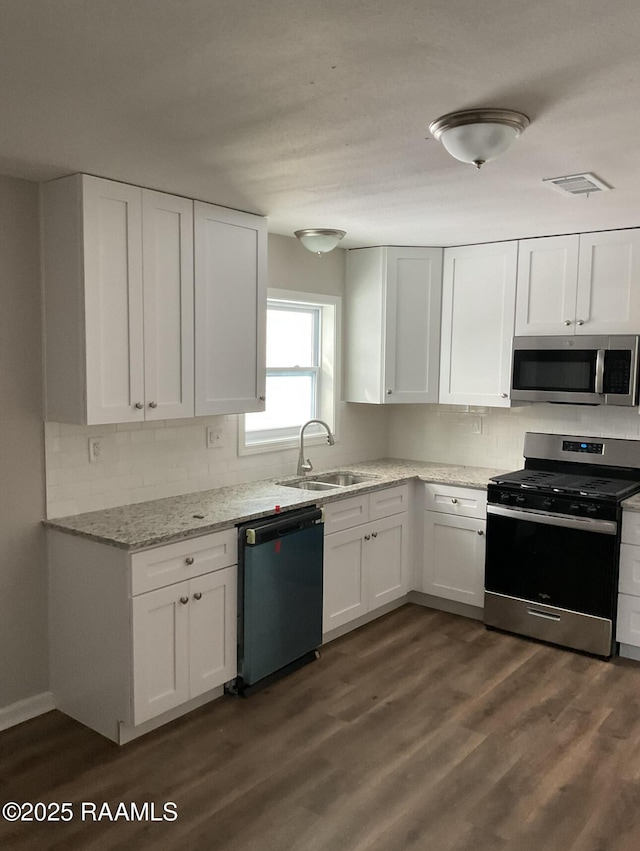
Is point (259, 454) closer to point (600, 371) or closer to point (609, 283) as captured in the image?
point (600, 371)

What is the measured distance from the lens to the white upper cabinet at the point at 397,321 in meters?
4.51

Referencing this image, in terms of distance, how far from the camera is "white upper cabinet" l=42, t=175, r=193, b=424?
2.88 m

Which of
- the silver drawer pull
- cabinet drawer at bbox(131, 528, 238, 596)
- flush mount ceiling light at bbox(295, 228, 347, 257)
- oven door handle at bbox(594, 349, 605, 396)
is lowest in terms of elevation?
the silver drawer pull

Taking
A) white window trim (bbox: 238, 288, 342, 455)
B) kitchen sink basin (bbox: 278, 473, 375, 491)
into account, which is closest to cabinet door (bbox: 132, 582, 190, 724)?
kitchen sink basin (bbox: 278, 473, 375, 491)

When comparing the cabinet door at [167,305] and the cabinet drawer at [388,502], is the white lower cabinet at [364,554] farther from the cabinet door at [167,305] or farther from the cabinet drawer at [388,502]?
the cabinet door at [167,305]

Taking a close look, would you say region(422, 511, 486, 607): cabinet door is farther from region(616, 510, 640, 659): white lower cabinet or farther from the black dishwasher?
the black dishwasher

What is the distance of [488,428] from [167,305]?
243 cm

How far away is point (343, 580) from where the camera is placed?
3.88m

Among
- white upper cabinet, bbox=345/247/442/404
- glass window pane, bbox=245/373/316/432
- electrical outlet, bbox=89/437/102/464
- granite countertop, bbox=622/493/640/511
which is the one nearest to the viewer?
electrical outlet, bbox=89/437/102/464

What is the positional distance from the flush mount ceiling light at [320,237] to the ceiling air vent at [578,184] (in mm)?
1311

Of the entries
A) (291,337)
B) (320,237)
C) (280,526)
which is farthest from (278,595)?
(320,237)

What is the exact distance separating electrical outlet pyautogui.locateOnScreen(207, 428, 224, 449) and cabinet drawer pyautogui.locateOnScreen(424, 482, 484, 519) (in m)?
1.36

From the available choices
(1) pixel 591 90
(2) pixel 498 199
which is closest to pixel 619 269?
(2) pixel 498 199

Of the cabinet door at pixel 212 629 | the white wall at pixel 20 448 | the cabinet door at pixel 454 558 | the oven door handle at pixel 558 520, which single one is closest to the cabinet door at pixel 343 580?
the cabinet door at pixel 454 558
